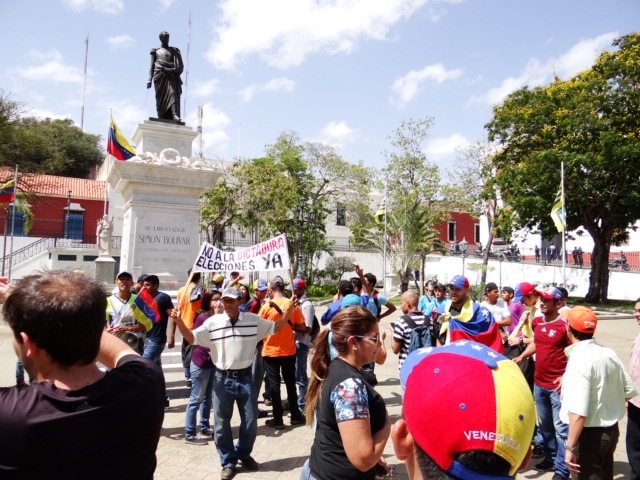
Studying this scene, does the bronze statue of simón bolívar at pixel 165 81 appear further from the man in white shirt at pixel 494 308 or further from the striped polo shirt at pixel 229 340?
the man in white shirt at pixel 494 308

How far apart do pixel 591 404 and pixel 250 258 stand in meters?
4.32

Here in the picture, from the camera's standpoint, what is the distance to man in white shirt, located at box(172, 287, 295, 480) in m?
4.88

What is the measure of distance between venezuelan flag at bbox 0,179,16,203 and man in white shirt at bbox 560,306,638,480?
71.7 feet

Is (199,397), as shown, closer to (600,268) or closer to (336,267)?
(600,268)

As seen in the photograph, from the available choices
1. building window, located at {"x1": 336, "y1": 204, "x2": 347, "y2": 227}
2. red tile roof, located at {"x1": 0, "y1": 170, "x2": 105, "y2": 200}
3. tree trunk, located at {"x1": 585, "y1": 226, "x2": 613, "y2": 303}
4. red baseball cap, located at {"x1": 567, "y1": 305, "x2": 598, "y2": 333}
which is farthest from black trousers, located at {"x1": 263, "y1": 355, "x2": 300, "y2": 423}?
red tile roof, located at {"x1": 0, "y1": 170, "x2": 105, "y2": 200}

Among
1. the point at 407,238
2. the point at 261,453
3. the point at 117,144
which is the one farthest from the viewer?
the point at 407,238

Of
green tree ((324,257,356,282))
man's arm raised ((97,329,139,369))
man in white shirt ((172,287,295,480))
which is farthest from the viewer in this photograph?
green tree ((324,257,356,282))

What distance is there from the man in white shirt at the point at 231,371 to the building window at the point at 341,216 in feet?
110

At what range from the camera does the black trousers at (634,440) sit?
398cm

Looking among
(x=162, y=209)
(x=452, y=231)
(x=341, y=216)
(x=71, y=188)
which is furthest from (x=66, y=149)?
(x=162, y=209)

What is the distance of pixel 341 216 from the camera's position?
1628 inches

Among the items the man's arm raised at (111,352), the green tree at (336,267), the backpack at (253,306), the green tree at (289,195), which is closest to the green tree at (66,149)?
the green tree at (289,195)

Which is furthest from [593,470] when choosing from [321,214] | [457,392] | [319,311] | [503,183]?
[321,214]

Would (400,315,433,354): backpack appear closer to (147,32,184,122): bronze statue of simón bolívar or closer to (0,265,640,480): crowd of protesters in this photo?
(0,265,640,480): crowd of protesters
